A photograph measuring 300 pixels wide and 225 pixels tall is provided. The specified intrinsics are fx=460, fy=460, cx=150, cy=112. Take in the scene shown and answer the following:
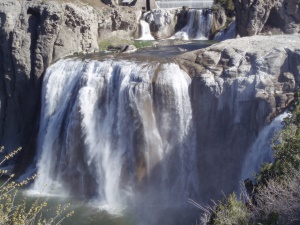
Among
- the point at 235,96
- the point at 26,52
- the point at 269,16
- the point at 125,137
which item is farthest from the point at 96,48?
the point at 235,96

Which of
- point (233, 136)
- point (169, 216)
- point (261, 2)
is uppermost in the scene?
point (261, 2)

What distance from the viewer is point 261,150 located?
13773mm

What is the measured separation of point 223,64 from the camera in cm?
1505

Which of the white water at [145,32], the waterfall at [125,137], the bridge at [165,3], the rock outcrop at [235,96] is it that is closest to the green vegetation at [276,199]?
the rock outcrop at [235,96]

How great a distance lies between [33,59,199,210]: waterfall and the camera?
1521cm

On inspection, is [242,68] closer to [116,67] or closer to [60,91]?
[116,67]

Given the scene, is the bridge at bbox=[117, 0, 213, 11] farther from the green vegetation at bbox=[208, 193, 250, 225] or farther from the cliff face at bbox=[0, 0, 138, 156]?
the green vegetation at bbox=[208, 193, 250, 225]

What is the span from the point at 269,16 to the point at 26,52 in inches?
492

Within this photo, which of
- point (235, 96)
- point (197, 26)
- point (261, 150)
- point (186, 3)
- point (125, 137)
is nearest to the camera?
point (261, 150)

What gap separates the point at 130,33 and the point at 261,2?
8.14 meters

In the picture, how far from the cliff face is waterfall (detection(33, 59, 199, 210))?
2.68 metres

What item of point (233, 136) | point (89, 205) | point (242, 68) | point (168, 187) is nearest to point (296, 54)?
point (242, 68)

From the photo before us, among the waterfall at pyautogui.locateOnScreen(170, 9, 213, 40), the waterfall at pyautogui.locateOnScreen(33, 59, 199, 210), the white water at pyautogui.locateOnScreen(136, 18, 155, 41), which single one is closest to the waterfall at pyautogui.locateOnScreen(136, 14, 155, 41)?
the white water at pyautogui.locateOnScreen(136, 18, 155, 41)

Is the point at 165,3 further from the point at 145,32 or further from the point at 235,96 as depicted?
the point at 235,96
